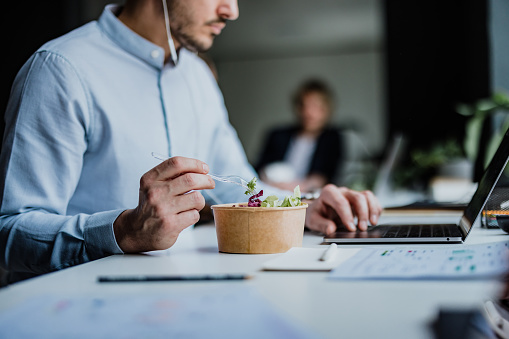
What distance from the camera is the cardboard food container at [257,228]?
94 cm

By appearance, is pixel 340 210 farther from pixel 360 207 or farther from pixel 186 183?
pixel 186 183

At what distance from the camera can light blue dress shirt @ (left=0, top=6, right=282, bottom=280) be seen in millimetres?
1058

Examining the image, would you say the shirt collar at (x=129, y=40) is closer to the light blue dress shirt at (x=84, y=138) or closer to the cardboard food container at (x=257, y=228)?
the light blue dress shirt at (x=84, y=138)

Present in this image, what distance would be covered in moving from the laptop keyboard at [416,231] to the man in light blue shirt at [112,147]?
0.05 m

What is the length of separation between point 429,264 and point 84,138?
2.58 feet

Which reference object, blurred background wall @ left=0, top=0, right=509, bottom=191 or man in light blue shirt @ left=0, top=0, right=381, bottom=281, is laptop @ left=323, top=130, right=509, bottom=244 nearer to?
man in light blue shirt @ left=0, top=0, right=381, bottom=281

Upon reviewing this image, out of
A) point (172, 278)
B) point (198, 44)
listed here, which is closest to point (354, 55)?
point (198, 44)

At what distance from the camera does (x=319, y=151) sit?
5320mm

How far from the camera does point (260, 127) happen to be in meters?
11.7

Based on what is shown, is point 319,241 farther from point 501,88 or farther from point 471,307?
point 501,88

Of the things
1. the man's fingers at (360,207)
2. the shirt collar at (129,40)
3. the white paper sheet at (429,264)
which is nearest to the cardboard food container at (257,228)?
the white paper sheet at (429,264)

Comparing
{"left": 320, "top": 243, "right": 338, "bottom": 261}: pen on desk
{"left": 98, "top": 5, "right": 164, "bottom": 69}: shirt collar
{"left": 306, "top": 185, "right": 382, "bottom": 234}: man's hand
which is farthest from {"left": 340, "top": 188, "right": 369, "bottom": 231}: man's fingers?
{"left": 98, "top": 5, "right": 164, "bottom": 69}: shirt collar

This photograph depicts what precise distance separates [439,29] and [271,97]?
747cm

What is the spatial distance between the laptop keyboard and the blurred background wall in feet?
3.16
